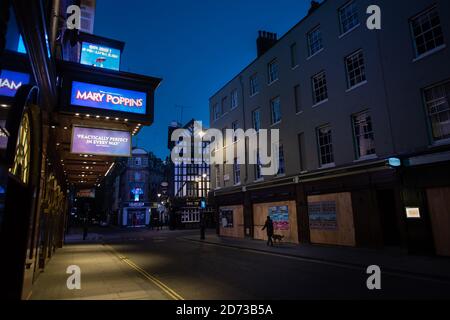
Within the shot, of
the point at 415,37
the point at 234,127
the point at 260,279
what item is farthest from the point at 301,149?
the point at 260,279

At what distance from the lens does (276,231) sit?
2273cm

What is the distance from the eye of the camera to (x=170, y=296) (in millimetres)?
7781

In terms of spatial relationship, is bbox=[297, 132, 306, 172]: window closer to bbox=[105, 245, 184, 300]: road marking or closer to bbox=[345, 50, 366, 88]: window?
bbox=[345, 50, 366, 88]: window

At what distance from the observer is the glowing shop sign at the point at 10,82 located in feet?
13.0

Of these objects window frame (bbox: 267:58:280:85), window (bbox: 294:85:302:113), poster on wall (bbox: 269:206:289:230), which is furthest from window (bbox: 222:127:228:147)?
window (bbox: 294:85:302:113)

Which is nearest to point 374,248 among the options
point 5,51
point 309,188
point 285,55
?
Result: point 309,188

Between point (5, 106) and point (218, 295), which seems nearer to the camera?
point (5, 106)

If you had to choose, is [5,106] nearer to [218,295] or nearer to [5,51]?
[5,51]

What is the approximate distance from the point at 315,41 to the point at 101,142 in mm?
16659

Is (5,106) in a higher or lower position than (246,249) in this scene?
higher

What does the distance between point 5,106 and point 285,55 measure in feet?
71.8

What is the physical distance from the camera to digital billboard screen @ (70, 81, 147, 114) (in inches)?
366

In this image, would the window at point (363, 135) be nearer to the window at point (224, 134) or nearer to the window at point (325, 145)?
the window at point (325, 145)

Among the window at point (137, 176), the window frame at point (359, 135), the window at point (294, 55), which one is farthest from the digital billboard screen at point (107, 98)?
the window at point (137, 176)
